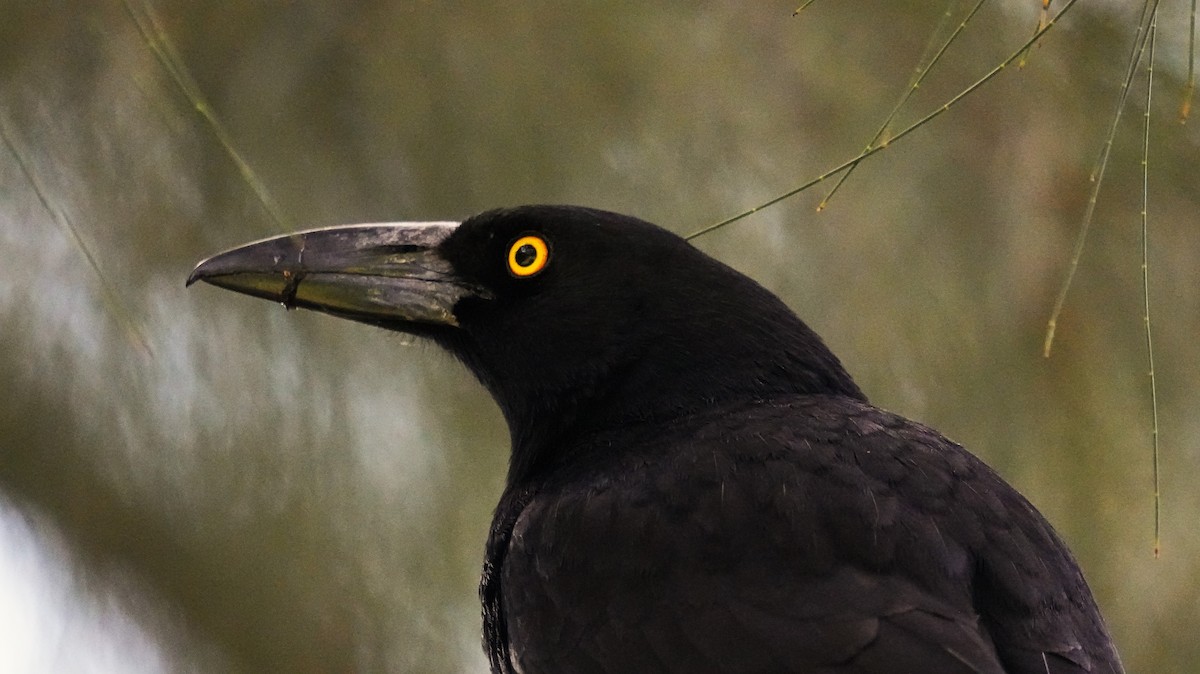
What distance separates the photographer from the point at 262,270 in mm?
2844

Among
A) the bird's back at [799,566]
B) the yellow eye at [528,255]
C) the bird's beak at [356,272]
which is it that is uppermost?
the yellow eye at [528,255]

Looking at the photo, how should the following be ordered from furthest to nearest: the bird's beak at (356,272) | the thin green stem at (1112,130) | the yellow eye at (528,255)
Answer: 1. the yellow eye at (528,255)
2. the bird's beak at (356,272)
3. the thin green stem at (1112,130)

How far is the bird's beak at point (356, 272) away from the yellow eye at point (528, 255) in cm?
9

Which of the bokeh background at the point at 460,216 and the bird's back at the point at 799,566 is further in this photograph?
the bokeh background at the point at 460,216

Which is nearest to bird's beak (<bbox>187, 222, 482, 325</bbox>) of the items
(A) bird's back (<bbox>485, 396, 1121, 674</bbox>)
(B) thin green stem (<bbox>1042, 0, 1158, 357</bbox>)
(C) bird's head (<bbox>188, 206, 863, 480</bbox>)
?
(C) bird's head (<bbox>188, 206, 863, 480</bbox>)

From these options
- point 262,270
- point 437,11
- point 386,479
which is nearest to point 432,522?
point 386,479

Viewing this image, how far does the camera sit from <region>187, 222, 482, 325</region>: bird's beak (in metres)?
2.83

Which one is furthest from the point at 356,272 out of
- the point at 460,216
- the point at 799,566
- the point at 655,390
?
the point at 799,566

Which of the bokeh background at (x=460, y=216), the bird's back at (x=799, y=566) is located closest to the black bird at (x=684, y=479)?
the bird's back at (x=799, y=566)

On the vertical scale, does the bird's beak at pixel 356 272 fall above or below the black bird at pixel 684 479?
above

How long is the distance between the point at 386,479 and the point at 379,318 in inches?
12.8

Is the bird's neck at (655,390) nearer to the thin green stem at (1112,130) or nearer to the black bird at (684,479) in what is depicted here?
the black bird at (684,479)

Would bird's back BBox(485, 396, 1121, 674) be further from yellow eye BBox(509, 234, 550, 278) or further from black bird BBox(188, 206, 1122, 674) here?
yellow eye BBox(509, 234, 550, 278)

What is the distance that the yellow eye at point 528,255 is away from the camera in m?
2.98
